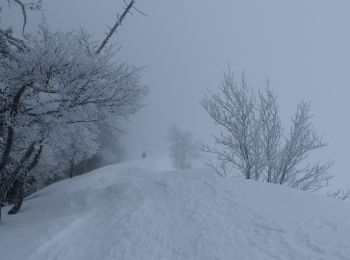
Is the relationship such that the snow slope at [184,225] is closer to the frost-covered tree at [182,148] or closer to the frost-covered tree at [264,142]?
the frost-covered tree at [264,142]

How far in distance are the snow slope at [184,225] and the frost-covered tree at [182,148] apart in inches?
1543

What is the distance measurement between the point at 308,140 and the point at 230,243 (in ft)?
28.1

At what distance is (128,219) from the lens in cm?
709

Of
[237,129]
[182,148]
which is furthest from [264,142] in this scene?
[182,148]

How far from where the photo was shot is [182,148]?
49.2 m

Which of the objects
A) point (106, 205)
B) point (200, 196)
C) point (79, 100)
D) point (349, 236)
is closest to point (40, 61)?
point (79, 100)

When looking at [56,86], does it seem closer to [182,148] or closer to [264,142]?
[264,142]

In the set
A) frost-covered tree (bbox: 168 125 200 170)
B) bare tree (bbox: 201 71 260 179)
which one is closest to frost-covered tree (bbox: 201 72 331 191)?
bare tree (bbox: 201 71 260 179)

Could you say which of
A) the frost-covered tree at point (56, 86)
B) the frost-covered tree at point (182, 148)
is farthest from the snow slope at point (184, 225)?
the frost-covered tree at point (182, 148)

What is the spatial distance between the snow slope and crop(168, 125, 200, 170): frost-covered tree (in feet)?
129

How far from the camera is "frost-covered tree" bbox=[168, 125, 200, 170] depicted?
48412mm

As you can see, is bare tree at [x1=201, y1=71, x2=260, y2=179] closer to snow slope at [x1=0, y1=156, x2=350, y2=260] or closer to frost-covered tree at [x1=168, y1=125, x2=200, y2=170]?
snow slope at [x1=0, y1=156, x2=350, y2=260]

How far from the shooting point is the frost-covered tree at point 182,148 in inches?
1906

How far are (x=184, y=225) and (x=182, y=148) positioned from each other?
1675 inches
